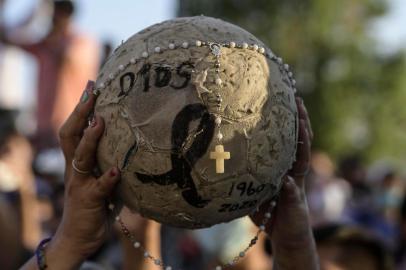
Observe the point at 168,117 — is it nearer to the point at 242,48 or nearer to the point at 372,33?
the point at 242,48

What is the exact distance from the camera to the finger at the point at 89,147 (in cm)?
231

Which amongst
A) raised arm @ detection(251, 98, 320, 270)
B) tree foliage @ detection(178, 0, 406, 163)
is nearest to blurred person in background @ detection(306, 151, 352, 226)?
raised arm @ detection(251, 98, 320, 270)

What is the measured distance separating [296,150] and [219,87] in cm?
46

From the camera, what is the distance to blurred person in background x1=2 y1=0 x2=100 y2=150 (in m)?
7.35

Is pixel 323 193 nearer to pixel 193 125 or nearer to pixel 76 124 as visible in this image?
pixel 76 124

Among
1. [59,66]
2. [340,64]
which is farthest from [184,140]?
[340,64]

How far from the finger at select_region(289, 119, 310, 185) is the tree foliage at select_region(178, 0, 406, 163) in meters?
29.8

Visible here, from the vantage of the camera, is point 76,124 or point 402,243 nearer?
point 76,124

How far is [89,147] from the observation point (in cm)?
233

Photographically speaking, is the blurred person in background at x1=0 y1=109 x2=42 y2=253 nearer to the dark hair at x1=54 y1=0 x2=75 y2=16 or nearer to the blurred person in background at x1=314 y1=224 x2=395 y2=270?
the dark hair at x1=54 y1=0 x2=75 y2=16

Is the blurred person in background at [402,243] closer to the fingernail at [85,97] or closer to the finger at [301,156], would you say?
the finger at [301,156]

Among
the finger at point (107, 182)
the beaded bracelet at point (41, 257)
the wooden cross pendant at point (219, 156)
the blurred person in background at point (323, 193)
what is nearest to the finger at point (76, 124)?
the finger at point (107, 182)

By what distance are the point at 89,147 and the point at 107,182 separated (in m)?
0.12

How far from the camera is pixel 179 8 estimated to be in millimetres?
3805
